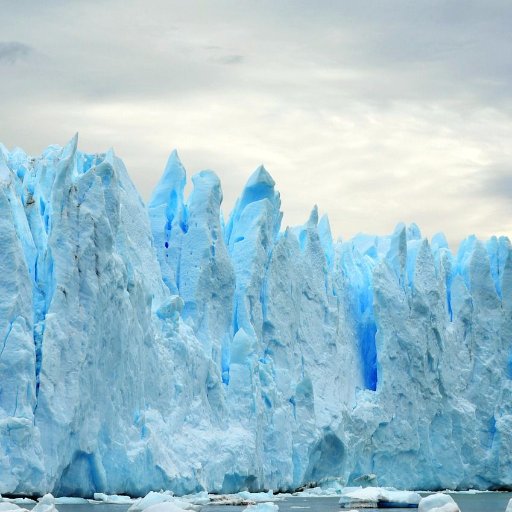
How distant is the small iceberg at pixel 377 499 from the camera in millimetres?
25859

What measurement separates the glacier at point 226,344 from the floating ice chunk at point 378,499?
9.80ft

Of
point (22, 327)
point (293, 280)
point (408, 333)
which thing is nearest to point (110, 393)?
point (22, 327)

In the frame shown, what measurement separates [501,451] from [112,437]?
1506 centimetres

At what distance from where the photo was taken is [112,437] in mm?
24484

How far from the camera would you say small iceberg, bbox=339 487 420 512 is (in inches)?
1018

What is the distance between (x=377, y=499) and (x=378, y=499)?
40mm

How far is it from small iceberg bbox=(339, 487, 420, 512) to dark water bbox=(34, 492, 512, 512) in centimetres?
29

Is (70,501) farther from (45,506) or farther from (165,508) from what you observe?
(165,508)

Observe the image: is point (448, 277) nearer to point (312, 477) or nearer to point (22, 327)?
point (312, 477)

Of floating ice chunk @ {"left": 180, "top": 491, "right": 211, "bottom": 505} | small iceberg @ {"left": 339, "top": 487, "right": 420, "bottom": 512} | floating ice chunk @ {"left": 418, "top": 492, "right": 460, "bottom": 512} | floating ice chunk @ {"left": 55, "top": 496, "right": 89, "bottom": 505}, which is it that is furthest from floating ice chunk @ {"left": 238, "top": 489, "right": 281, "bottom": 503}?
floating ice chunk @ {"left": 418, "top": 492, "right": 460, "bottom": 512}

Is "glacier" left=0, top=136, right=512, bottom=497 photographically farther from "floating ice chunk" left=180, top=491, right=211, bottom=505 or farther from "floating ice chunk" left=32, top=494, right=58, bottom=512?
"floating ice chunk" left=32, top=494, right=58, bottom=512

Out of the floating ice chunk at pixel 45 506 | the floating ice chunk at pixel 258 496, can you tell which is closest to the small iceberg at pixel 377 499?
the floating ice chunk at pixel 258 496

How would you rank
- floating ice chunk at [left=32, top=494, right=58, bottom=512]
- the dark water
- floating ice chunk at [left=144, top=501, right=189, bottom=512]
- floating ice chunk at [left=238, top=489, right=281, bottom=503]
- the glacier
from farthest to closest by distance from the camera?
floating ice chunk at [left=238, top=489, right=281, bottom=503], the glacier, the dark water, floating ice chunk at [left=144, top=501, right=189, bottom=512], floating ice chunk at [left=32, top=494, right=58, bottom=512]

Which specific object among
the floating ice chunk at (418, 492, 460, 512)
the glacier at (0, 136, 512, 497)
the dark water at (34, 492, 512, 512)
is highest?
the glacier at (0, 136, 512, 497)
